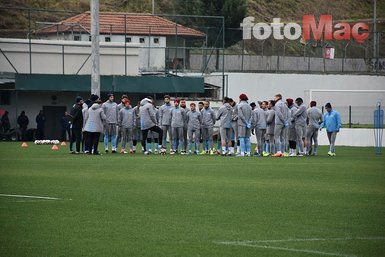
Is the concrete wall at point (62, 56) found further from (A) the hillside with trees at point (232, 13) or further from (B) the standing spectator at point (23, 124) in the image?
(A) the hillside with trees at point (232, 13)

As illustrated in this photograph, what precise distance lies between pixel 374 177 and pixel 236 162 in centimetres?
733

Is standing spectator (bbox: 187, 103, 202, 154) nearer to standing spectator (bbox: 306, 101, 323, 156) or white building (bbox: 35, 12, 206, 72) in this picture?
standing spectator (bbox: 306, 101, 323, 156)

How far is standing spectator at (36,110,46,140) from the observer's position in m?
53.2

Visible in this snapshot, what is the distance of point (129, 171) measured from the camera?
81.2ft

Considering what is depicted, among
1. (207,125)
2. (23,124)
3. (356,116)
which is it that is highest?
(207,125)

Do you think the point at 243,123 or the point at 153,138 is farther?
the point at 153,138

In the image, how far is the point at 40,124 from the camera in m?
53.5

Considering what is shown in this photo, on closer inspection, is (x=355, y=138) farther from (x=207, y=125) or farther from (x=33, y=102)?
(x=33, y=102)

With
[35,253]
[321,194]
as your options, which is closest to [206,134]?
[321,194]

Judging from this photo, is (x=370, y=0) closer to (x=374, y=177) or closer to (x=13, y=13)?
(x=13, y=13)

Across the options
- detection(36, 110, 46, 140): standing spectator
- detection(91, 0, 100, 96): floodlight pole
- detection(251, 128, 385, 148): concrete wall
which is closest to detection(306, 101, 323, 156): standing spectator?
detection(91, 0, 100, 96): floodlight pole

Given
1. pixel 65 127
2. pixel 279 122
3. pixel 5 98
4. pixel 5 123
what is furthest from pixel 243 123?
pixel 5 98

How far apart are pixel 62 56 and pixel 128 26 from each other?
1632 cm

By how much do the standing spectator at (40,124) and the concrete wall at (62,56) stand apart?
461cm
